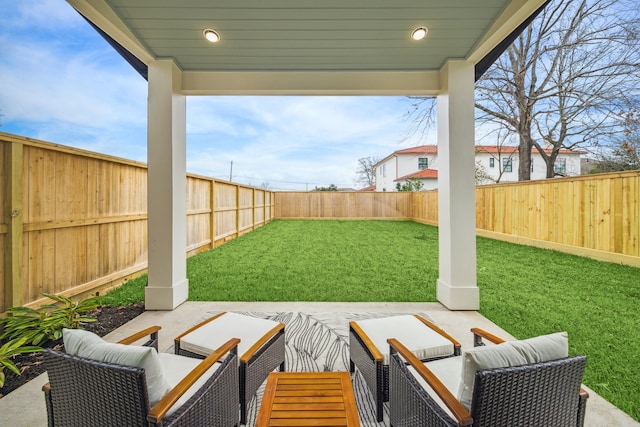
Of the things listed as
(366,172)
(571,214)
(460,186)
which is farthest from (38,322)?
(366,172)

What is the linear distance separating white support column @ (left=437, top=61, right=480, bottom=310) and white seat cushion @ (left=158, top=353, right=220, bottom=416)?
2981 millimetres

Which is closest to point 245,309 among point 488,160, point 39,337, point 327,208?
point 39,337

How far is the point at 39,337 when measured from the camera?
8.07ft

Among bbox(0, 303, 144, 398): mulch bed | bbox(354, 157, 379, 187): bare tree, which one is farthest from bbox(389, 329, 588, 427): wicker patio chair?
bbox(354, 157, 379, 187): bare tree

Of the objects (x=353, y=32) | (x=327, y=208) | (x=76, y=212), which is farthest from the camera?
(x=327, y=208)

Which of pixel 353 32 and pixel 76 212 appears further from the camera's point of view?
pixel 76 212

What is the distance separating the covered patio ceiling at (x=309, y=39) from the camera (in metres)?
2.63

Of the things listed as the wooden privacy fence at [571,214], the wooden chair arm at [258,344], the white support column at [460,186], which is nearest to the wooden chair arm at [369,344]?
the wooden chair arm at [258,344]

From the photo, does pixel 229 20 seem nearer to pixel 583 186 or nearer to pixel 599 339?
pixel 599 339

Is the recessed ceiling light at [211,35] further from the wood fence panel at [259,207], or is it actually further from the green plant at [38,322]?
the wood fence panel at [259,207]

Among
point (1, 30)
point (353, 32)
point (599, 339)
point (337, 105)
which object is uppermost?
point (337, 105)

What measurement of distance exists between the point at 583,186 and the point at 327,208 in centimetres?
1146

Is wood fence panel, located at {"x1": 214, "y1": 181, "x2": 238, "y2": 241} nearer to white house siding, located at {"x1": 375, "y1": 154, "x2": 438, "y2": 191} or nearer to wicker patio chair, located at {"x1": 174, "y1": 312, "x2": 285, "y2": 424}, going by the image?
wicker patio chair, located at {"x1": 174, "y1": 312, "x2": 285, "y2": 424}

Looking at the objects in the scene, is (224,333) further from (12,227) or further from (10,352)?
(12,227)
